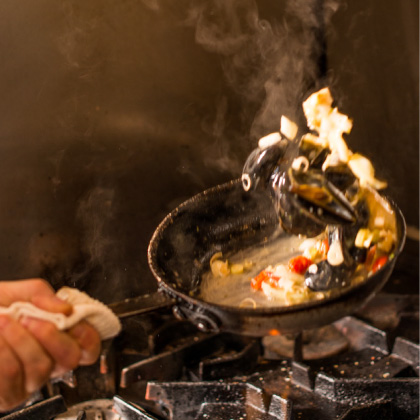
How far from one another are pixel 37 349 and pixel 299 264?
51 centimetres

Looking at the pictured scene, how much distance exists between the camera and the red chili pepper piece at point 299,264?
1026 millimetres

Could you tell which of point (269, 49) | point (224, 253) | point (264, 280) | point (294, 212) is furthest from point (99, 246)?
point (269, 49)

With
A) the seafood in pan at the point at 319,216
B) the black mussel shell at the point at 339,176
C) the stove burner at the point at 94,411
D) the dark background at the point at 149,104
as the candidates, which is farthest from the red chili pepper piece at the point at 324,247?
the stove burner at the point at 94,411

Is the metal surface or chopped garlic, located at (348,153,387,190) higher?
chopped garlic, located at (348,153,387,190)

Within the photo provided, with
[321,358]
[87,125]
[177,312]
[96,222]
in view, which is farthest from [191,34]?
[321,358]

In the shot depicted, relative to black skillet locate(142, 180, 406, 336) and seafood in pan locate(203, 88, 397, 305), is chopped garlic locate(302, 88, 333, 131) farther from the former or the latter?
black skillet locate(142, 180, 406, 336)

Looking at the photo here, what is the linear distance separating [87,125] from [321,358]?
702 mm

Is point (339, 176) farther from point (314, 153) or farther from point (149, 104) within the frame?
point (149, 104)

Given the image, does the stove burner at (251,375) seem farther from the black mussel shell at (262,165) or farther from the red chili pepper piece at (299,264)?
the black mussel shell at (262,165)

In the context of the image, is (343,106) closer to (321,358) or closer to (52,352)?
(321,358)

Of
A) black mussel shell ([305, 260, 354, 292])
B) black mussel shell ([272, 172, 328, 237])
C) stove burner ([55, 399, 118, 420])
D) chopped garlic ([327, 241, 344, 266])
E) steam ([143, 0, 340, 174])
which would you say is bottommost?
stove burner ([55, 399, 118, 420])

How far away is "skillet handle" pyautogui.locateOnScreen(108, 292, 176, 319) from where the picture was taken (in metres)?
0.84

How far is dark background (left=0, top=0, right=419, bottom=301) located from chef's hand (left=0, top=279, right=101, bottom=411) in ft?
1.30

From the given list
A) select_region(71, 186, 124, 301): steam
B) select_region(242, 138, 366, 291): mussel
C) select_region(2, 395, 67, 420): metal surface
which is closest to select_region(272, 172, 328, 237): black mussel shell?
select_region(242, 138, 366, 291): mussel
